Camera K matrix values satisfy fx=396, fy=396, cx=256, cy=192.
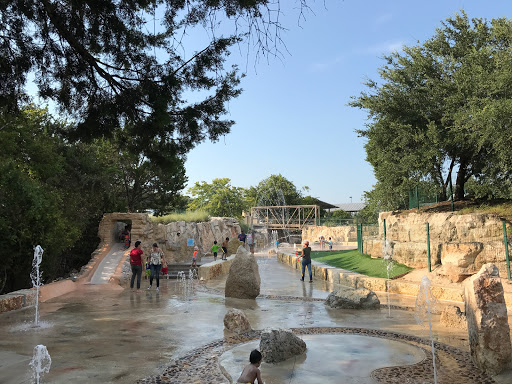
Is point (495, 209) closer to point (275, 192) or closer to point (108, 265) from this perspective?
point (108, 265)

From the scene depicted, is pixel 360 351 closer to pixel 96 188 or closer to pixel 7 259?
pixel 7 259

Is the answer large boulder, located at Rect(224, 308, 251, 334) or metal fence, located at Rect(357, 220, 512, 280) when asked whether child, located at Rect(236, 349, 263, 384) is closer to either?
large boulder, located at Rect(224, 308, 251, 334)

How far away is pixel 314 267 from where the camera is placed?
61.9ft

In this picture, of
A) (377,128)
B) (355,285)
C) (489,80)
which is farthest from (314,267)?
(489,80)

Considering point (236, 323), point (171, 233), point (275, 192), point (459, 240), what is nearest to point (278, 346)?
A: point (236, 323)

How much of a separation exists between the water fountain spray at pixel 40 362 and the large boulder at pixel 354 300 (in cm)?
669

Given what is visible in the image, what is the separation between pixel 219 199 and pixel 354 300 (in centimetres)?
4903

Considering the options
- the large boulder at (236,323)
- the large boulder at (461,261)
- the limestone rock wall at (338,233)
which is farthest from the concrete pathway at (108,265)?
the limestone rock wall at (338,233)

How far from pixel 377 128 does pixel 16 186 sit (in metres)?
14.9

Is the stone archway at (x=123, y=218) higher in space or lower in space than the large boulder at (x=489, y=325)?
higher

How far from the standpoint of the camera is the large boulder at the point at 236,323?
24.4ft

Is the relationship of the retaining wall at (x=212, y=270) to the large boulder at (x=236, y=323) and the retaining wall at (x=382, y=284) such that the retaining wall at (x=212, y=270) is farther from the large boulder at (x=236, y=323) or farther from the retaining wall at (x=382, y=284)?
the large boulder at (x=236, y=323)

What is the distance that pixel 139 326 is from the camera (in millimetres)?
7941

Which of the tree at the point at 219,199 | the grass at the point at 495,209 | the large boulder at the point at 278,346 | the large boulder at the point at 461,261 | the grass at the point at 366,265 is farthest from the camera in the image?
the tree at the point at 219,199
